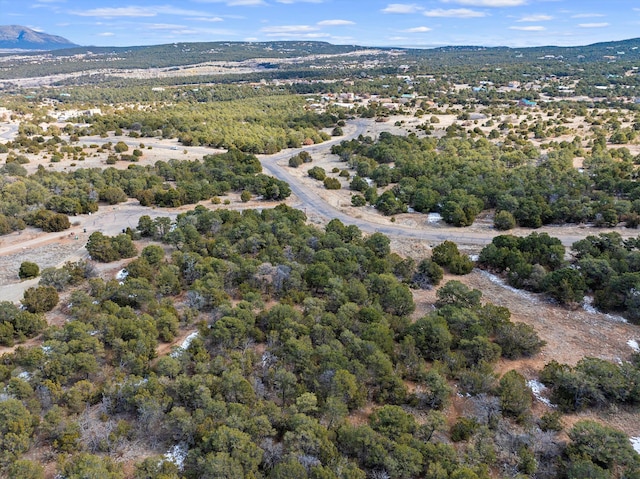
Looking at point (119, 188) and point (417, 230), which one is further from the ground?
point (119, 188)

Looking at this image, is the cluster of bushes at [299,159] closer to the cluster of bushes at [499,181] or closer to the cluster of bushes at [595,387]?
the cluster of bushes at [499,181]

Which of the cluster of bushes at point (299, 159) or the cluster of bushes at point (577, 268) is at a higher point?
the cluster of bushes at point (299, 159)

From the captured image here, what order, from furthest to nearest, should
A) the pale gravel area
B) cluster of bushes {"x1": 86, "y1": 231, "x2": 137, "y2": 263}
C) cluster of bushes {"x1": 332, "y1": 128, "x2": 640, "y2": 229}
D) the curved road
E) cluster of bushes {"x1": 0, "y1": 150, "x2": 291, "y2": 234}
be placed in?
cluster of bushes {"x1": 0, "y1": 150, "x2": 291, "y2": 234} → cluster of bushes {"x1": 332, "y1": 128, "x2": 640, "y2": 229} → the curved road → cluster of bushes {"x1": 86, "y1": 231, "x2": 137, "y2": 263} → the pale gravel area

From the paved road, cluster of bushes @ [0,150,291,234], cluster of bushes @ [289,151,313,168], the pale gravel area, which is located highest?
cluster of bushes @ [289,151,313,168]

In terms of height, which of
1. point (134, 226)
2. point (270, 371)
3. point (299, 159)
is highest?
point (299, 159)

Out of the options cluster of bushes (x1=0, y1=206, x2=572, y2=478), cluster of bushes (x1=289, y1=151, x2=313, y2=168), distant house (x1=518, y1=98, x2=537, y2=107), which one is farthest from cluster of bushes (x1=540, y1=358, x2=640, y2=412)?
distant house (x1=518, y1=98, x2=537, y2=107)

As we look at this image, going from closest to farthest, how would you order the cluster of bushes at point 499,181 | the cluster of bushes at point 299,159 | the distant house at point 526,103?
1. the cluster of bushes at point 499,181
2. the cluster of bushes at point 299,159
3. the distant house at point 526,103

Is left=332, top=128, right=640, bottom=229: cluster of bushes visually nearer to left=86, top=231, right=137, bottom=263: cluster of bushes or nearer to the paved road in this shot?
the paved road

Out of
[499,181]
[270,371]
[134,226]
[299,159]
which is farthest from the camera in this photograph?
[299,159]

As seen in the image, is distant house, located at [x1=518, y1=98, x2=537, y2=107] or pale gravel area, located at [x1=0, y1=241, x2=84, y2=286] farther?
distant house, located at [x1=518, y1=98, x2=537, y2=107]

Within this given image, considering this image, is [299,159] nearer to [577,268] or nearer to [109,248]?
[109,248]

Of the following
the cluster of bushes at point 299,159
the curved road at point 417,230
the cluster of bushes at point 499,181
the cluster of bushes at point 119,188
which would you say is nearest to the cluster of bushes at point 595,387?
the curved road at point 417,230

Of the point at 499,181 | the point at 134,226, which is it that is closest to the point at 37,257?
the point at 134,226
